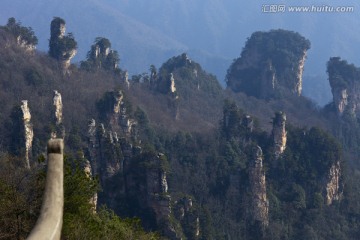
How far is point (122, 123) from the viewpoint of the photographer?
130 feet

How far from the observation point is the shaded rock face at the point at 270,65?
63.8 m

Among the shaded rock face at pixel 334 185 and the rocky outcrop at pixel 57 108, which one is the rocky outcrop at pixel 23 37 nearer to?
the rocky outcrop at pixel 57 108

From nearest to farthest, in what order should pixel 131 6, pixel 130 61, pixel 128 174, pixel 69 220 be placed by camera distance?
pixel 69 220, pixel 128 174, pixel 130 61, pixel 131 6

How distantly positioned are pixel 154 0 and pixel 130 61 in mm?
60964

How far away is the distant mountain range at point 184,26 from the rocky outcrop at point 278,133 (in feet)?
295

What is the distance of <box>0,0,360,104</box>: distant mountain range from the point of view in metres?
142

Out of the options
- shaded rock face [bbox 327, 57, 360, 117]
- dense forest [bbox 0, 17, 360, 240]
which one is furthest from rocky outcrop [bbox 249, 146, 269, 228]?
shaded rock face [bbox 327, 57, 360, 117]

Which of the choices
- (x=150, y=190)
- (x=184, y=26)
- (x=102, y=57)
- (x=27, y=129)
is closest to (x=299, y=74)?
(x=102, y=57)

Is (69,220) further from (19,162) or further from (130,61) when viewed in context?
(130,61)

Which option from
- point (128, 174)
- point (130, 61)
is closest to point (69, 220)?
point (128, 174)

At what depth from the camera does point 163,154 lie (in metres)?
31.6

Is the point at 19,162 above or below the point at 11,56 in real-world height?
below

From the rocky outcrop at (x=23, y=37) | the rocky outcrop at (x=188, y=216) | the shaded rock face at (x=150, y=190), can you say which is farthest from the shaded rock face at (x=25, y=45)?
the rocky outcrop at (x=188, y=216)

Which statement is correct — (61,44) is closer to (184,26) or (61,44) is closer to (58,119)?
(58,119)
